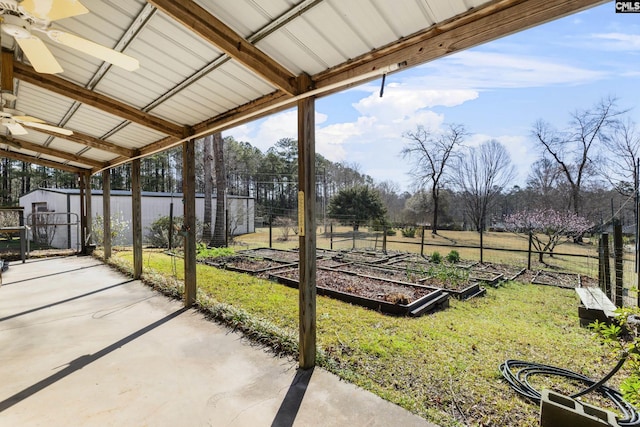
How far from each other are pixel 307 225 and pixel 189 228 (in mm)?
2576

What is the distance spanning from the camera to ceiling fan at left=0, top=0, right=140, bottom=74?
1.79 meters

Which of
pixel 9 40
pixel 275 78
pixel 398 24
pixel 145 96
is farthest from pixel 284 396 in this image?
pixel 9 40

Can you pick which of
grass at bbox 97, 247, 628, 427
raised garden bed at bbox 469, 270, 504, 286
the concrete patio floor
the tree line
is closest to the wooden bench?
grass at bbox 97, 247, 628, 427

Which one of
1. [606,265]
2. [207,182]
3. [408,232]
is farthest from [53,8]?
[408,232]

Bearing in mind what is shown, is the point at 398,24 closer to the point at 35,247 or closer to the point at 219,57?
the point at 219,57

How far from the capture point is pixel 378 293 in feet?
16.0

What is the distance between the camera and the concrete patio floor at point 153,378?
2117 millimetres

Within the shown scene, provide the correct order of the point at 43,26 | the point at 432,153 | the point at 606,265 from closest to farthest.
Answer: the point at 43,26
the point at 606,265
the point at 432,153

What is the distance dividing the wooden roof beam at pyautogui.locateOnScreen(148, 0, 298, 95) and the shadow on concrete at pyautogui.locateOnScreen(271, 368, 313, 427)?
95.7 inches

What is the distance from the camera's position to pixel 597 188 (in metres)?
16.6

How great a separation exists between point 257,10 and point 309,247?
5.98 feet

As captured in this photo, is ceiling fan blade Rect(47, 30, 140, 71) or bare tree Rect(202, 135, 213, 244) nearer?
ceiling fan blade Rect(47, 30, 140, 71)

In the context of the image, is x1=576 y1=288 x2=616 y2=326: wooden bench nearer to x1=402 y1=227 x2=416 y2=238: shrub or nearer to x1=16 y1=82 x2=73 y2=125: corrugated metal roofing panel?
x1=16 y1=82 x2=73 y2=125: corrugated metal roofing panel

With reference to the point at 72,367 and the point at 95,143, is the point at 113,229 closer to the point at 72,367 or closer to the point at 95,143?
the point at 95,143
